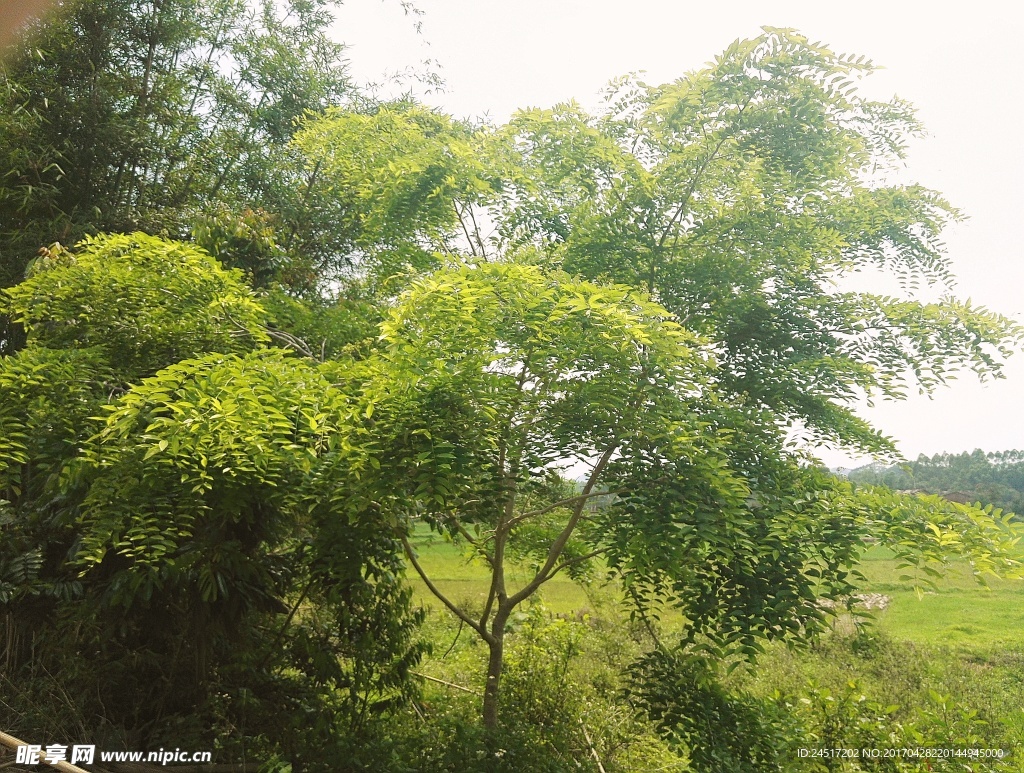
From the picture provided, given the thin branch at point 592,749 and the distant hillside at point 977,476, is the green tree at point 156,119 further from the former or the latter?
the distant hillside at point 977,476

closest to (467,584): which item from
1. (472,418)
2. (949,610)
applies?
(949,610)

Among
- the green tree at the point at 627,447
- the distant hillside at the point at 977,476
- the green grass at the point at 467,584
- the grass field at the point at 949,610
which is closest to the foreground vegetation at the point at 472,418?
the green tree at the point at 627,447

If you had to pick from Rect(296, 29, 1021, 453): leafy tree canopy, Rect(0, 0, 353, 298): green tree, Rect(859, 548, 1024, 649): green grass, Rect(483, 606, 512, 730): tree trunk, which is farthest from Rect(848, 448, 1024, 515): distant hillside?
Rect(0, 0, 353, 298): green tree

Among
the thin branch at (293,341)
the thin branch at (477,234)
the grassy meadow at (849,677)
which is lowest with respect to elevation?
the grassy meadow at (849,677)

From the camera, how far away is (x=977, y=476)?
5695 mm

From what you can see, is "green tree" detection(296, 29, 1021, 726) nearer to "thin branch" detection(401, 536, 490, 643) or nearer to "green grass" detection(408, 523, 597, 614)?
"thin branch" detection(401, 536, 490, 643)

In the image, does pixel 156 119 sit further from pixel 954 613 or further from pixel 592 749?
pixel 954 613

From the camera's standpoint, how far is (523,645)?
512 centimetres

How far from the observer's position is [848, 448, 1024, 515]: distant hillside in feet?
17.9

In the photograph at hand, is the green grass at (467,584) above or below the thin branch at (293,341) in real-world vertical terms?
below

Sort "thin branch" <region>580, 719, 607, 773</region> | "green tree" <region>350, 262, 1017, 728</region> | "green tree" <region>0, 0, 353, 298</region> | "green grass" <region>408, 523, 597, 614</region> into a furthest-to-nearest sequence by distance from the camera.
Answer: "green grass" <region>408, 523, 597, 614</region> < "green tree" <region>0, 0, 353, 298</region> < "thin branch" <region>580, 719, 607, 773</region> < "green tree" <region>350, 262, 1017, 728</region>

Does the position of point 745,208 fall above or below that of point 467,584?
above

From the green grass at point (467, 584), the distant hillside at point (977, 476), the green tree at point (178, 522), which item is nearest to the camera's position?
the green tree at point (178, 522)

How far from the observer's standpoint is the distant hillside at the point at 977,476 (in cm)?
546
